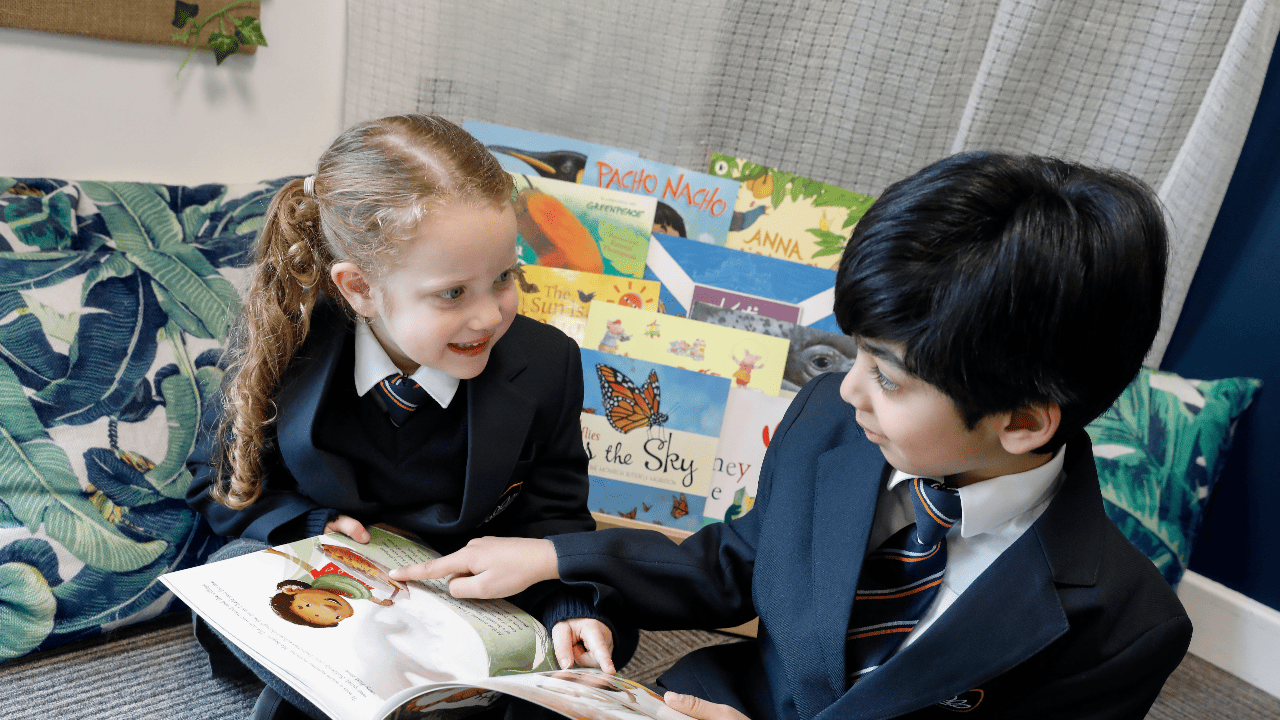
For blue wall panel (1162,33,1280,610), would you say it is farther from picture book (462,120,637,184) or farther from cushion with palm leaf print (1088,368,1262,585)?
picture book (462,120,637,184)

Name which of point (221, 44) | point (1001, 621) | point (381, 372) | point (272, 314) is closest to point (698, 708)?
point (1001, 621)

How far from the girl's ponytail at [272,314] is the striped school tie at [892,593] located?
0.63 m

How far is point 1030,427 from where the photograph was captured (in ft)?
2.15

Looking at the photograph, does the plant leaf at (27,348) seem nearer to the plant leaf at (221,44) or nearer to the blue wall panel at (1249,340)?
the plant leaf at (221,44)

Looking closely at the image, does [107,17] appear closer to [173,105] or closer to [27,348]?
[173,105]

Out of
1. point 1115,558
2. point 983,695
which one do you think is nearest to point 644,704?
point 983,695

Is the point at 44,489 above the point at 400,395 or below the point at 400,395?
below

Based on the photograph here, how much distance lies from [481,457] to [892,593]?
45 cm

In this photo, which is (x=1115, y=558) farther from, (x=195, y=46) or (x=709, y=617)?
(x=195, y=46)

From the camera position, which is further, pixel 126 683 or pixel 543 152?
pixel 543 152

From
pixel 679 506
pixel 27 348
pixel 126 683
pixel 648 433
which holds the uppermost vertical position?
pixel 27 348

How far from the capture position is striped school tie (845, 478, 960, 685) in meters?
0.74

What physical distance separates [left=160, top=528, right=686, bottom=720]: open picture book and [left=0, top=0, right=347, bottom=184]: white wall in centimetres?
75

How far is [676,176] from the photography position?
4.57 feet
